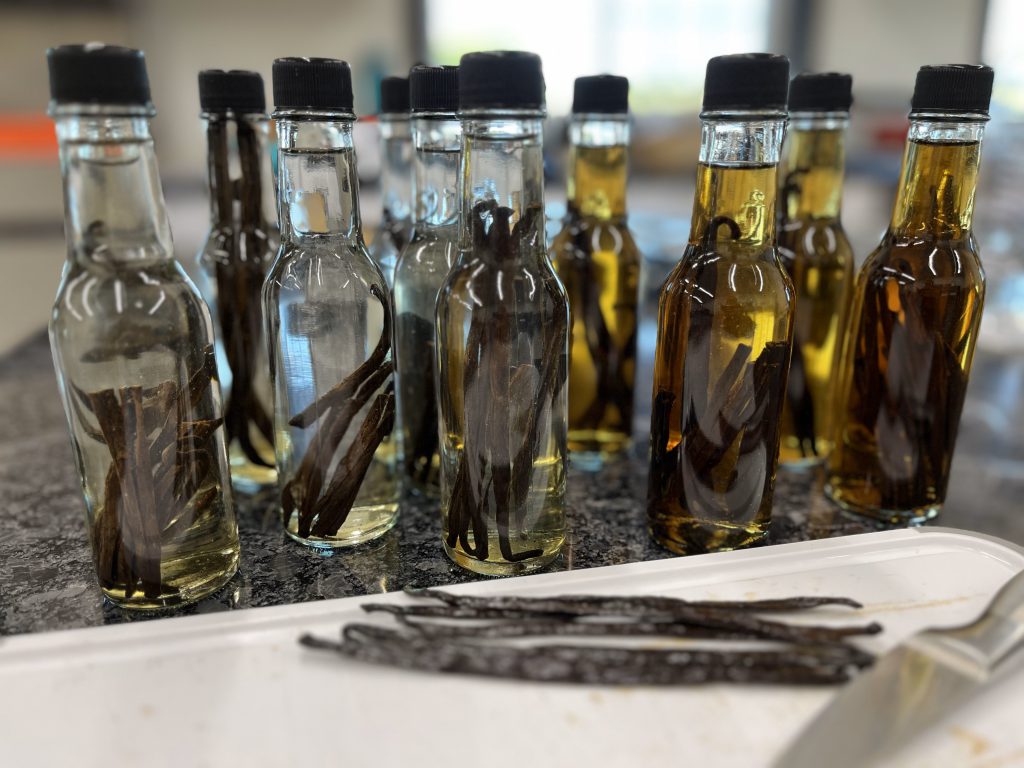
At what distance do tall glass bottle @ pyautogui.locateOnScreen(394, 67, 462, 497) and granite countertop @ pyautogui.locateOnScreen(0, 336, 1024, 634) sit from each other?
0.05m

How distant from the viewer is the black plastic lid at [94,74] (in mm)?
389

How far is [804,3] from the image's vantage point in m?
2.64

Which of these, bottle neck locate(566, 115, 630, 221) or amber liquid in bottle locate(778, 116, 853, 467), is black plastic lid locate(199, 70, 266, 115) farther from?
amber liquid in bottle locate(778, 116, 853, 467)

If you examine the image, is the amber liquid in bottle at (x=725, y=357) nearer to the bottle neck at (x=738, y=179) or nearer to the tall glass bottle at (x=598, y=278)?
the bottle neck at (x=738, y=179)

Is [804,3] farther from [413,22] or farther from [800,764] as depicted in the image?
[800,764]

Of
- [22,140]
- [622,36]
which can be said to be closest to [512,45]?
[622,36]

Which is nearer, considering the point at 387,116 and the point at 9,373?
the point at 387,116

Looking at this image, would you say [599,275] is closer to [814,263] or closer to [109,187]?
[814,263]

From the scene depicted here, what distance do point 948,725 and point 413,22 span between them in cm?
251

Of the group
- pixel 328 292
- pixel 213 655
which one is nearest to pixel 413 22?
pixel 328 292

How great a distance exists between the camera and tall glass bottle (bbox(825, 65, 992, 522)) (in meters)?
0.52

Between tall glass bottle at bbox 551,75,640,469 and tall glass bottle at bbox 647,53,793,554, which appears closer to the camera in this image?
tall glass bottle at bbox 647,53,793,554

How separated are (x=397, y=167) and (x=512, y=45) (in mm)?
2113

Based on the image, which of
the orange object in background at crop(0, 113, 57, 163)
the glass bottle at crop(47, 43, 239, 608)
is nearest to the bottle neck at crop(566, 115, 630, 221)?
the glass bottle at crop(47, 43, 239, 608)
